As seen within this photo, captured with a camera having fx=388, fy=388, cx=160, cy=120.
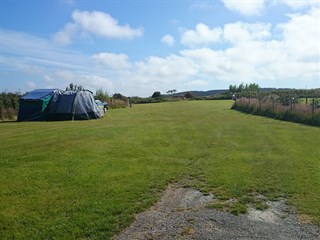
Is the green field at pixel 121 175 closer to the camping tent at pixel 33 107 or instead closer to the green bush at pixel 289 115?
the green bush at pixel 289 115

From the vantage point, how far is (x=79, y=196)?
669cm

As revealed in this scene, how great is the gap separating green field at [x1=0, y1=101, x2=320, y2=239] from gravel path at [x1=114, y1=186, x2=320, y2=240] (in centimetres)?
28

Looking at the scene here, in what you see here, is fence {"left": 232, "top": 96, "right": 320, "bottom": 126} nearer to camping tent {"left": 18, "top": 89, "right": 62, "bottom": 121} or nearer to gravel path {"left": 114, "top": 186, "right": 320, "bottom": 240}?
camping tent {"left": 18, "top": 89, "right": 62, "bottom": 121}

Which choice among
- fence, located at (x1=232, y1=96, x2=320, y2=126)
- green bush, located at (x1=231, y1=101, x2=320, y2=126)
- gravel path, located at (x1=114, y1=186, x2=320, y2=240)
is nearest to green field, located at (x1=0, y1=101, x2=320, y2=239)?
gravel path, located at (x1=114, y1=186, x2=320, y2=240)

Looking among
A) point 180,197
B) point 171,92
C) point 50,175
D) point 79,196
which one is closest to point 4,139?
point 50,175

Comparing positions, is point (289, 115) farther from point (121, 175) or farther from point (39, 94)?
point (121, 175)

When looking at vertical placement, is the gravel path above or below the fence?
below

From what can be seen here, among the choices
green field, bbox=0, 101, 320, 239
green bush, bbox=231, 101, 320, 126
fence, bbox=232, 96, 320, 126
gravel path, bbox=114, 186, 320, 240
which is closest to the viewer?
gravel path, bbox=114, 186, 320, 240

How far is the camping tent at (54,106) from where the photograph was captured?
25016 mm

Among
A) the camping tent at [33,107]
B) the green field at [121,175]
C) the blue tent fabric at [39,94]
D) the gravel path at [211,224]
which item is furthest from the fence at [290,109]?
the gravel path at [211,224]

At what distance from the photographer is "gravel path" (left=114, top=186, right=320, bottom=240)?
5.02 meters

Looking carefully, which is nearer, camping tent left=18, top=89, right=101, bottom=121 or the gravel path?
the gravel path

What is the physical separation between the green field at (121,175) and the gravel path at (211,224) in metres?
0.28

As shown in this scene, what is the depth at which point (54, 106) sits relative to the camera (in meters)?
25.4
